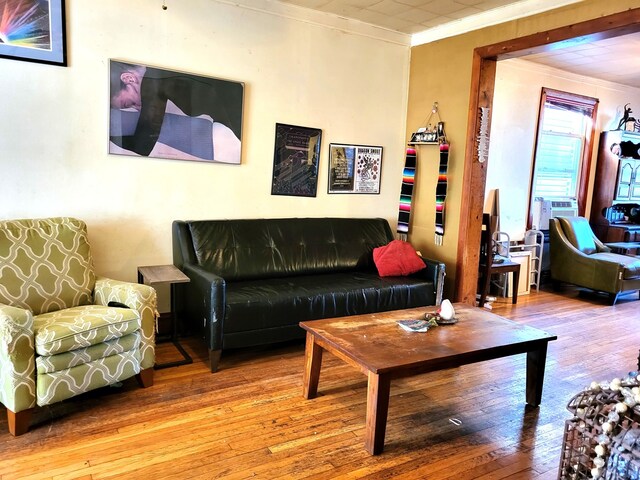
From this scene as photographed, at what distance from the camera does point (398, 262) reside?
13.1 feet

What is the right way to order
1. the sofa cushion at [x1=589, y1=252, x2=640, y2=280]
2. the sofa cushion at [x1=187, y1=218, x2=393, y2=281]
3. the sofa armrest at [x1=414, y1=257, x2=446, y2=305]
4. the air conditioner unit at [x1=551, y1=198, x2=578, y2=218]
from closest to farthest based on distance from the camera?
the sofa cushion at [x1=187, y1=218, x2=393, y2=281], the sofa armrest at [x1=414, y1=257, x2=446, y2=305], the sofa cushion at [x1=589, y1=252, x2=640, y2=280], the air conditioner unit at [x1=551, y1=198, x2=578, y2=218]

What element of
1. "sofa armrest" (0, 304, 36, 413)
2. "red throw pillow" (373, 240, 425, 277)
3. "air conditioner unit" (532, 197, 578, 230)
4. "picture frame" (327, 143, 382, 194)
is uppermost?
"picture frame" (327, 143, 382, 194)

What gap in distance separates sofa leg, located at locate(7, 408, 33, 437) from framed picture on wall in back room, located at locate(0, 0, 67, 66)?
2.16 m

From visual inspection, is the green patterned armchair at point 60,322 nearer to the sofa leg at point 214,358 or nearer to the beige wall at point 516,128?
the sofa leg at point 214,358

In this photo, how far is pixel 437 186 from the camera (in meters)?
→ 4.46

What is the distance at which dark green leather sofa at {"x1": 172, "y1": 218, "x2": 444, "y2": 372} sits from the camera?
3.08 metres

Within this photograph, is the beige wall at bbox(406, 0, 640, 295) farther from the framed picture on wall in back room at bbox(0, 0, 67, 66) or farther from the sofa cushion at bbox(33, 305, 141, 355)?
the framed picture on wall in back room at bbox(0, 0, 67, 66)

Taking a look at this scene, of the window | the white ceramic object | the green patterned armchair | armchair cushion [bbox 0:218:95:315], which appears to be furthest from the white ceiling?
the green patterned armchair

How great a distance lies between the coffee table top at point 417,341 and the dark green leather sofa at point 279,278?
58 cm

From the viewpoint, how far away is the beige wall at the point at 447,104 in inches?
161

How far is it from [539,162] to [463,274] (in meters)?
2.61

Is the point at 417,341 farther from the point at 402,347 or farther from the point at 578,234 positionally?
the point at 578,234

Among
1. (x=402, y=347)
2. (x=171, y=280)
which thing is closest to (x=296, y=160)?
(x=171, y=280)

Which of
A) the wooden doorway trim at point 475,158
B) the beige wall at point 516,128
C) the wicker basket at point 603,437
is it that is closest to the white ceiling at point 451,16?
the wooden doorway trim at point 475,158
